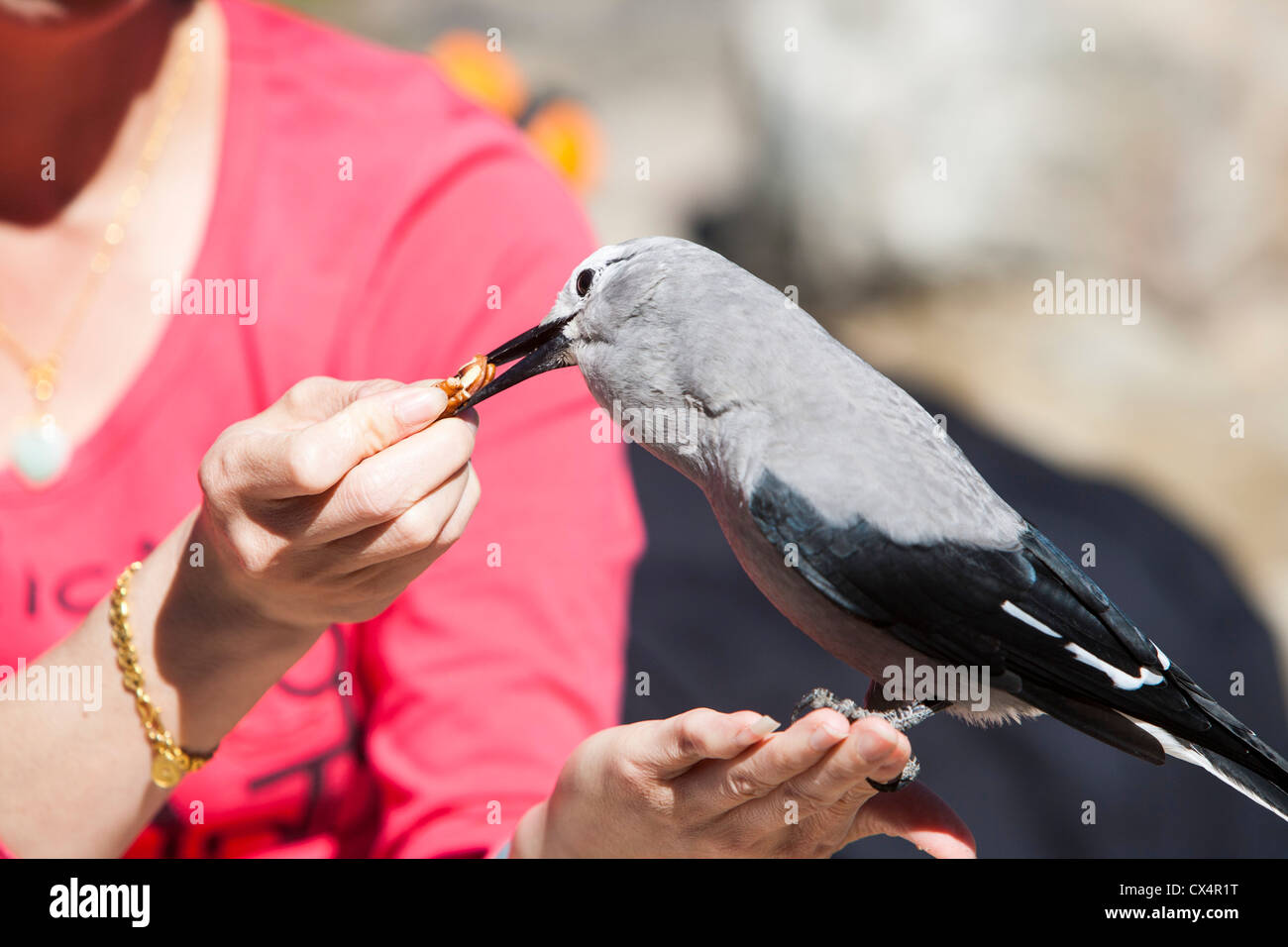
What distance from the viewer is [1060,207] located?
11.5 feet

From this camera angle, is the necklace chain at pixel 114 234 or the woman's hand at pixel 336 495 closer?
the woman's hand at pixel 336 495

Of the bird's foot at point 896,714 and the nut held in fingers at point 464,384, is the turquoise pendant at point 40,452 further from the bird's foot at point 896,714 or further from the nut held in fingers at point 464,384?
the bird's foot at point 896,714

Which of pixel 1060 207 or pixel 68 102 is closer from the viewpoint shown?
pixel 68 102

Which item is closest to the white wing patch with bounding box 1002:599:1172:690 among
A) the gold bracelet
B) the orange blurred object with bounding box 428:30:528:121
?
the gold bracelet

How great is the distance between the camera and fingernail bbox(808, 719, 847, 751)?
0.81 meters

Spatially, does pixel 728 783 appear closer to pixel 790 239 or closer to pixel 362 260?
pixel 362 260

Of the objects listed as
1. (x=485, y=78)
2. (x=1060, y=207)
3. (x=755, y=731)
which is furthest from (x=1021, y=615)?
(x=1060, y=207)

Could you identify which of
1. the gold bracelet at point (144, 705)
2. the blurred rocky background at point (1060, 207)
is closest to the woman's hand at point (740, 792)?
the gold bracelet at point (144, 705)

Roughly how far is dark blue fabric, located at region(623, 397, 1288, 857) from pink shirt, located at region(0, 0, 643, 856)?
27.4 inches

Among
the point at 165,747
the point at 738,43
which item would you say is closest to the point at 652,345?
the point at 165,747

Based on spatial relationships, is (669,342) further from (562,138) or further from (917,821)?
(562,138)

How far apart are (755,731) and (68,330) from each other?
3.52ft

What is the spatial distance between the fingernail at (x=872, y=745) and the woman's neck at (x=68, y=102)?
1.25 metres

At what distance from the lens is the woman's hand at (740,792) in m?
0.83
